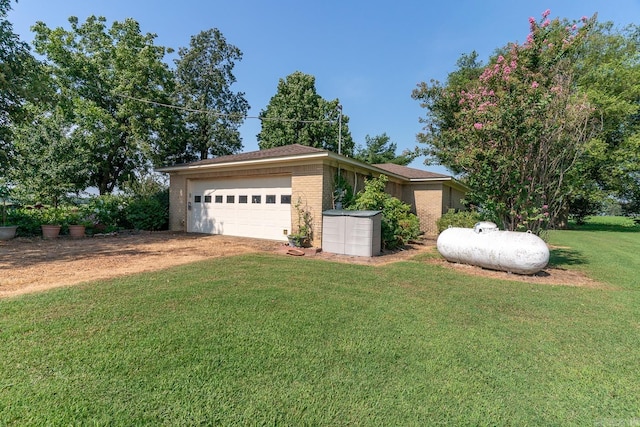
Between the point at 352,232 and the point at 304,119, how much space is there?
19112mm

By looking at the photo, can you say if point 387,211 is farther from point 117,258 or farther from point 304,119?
point 304,119

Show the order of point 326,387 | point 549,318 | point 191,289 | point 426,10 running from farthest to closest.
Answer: point 426,10
point 191,289
point 549,318
point 326,387

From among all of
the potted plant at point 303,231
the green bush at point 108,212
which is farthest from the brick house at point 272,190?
the green bush at point 108,212

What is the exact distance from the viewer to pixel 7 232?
9.80 metres

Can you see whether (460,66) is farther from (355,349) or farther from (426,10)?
(355,349)

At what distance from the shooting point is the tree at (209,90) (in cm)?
2348

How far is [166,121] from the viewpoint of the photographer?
17.3 m

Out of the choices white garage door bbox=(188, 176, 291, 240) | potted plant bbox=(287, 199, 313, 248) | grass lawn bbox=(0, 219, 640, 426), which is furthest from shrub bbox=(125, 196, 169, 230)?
grass lawn bbox=(0, 219, 640, 426)

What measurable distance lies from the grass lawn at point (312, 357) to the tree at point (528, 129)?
3.12 metres

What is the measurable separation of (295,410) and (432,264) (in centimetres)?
595

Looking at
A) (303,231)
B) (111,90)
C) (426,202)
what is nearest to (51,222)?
(111,90)

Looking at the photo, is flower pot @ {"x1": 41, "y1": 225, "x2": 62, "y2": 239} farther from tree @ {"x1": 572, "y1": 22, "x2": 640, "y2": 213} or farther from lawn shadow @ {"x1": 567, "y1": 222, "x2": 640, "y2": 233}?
lawn shadow @ {"x1": 567, "y1": 222, "x2": 640, "y2": 233}

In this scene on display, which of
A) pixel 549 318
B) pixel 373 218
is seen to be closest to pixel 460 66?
pixel 373 218

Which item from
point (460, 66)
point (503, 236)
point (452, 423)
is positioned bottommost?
point (452, 423)
